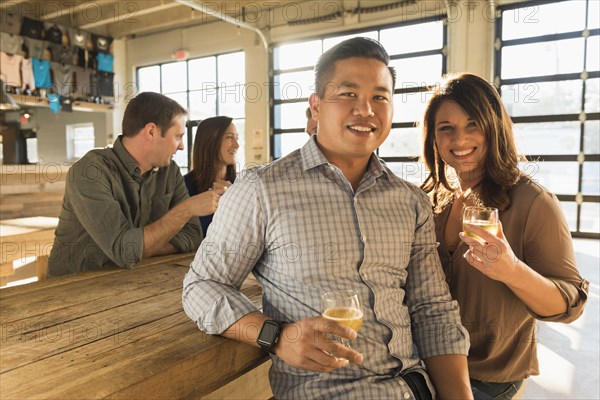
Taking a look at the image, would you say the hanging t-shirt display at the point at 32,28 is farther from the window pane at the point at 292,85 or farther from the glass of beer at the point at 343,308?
the glass of beer at the point at 343,308

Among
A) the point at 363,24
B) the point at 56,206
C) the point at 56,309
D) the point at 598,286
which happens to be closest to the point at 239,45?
the point at 363,24

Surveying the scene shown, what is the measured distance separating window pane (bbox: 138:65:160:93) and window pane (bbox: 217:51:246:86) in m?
1.91

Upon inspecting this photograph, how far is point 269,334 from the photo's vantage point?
124 centimetres

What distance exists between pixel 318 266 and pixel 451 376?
524mm

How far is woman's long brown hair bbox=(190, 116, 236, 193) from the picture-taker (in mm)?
3631

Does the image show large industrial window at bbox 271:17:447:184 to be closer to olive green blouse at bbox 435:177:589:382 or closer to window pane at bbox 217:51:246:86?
window pane at bbox 217:51:246:86

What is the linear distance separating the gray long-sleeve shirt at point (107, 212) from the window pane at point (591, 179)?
6.49 m

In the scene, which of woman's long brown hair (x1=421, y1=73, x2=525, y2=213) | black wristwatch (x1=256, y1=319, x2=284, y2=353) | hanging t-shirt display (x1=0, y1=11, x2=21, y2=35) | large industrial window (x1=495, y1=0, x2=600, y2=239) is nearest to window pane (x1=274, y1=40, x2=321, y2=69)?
large industrial window (x1=495, y1=0, x2=600, y2=239)

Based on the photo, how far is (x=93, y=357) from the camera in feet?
3.80

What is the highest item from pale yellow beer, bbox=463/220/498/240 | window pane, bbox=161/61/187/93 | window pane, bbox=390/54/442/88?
window pane, bbox=161/61/187/93

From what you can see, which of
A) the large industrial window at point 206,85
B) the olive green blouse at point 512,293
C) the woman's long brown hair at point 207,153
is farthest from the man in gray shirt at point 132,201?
the large industrial window at point 206,85

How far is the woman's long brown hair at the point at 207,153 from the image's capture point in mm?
3631

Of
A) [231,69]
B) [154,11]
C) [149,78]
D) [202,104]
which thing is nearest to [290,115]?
[231,69]

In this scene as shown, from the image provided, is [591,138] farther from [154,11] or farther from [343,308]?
[154,11]
